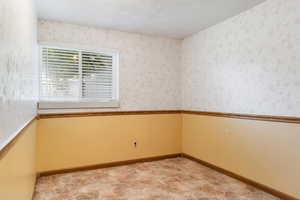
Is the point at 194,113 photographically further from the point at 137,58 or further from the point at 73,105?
the point at 73,105

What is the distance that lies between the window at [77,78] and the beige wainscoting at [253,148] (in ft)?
5.62

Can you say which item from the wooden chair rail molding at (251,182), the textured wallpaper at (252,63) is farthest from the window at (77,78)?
the wooden chair rail molding at (251,182)

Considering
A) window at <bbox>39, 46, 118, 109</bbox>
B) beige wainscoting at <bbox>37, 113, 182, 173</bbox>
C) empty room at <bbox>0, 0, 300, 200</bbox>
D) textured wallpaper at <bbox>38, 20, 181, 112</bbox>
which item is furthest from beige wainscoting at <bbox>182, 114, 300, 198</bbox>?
window at <bbox>39, 46, 118, 109</bbox>

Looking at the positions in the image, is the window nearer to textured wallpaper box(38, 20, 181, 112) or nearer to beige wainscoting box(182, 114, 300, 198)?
textured wallpaper box(38, 20, 181, 112)

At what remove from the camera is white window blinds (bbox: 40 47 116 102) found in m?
3.00

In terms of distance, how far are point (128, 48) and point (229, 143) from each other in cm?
229

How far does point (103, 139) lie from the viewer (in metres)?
3.30

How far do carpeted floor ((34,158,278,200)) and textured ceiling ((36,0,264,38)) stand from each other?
7.67 feet

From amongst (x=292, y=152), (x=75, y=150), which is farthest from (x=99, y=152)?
(x=292, y=152)

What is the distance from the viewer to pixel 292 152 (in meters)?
2.15

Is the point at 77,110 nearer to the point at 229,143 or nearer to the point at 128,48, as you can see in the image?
the point at 128,48

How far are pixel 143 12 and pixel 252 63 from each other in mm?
1634

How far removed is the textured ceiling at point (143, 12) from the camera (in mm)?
2473

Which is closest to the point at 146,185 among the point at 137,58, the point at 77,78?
the point at 77,78
